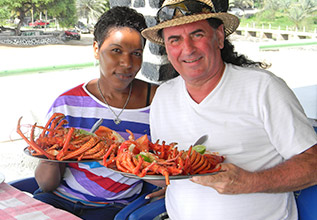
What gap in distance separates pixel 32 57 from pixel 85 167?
10985mm

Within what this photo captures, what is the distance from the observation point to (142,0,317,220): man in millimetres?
1615

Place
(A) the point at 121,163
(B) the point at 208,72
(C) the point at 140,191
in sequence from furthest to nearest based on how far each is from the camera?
(C) the point at 140,191 < (B) the point at 208,72 < (A) the point at 121,163

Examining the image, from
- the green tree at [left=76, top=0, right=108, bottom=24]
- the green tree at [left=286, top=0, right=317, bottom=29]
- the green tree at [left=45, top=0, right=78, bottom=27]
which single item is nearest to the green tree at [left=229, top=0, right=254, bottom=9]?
the green tree at [left=286, top=0, right=317, bottom=29]

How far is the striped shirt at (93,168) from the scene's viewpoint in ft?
6.81

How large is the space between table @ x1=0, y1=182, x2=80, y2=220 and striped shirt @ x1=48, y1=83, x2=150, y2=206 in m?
0.44

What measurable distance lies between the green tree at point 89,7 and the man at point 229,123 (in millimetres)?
10085

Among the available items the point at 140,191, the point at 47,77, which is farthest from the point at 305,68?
the point at 140,191

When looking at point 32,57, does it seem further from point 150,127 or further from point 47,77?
point 150,127

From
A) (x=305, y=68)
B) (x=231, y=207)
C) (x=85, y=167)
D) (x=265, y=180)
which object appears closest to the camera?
(x=265, y=180)

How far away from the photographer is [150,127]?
209 cm

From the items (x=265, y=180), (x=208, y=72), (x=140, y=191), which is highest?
(x=208, y=72)

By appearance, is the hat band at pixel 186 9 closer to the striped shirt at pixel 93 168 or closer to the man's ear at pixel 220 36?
the man's ear at pixel 220 36

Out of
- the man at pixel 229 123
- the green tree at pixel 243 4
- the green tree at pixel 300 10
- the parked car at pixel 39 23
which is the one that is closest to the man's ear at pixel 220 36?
the man at pixel 229 123

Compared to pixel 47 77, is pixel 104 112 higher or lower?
higher
